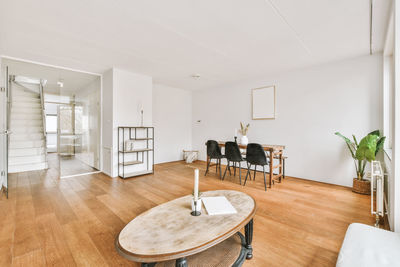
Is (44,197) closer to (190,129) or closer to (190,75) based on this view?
(190,75)

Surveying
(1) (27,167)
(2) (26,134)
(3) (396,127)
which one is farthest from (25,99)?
(3) (396,127)

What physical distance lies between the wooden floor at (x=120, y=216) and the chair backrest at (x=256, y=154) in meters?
0.52

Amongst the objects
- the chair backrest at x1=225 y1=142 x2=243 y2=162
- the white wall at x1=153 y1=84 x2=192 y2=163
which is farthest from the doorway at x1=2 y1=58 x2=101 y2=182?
the chair backrest at x1=225 y1=142 x2=243 y2=162

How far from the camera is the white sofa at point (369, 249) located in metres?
1.01

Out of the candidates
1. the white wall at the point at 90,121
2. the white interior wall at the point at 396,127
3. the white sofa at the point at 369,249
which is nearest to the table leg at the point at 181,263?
the white sofa at the point at 369,249

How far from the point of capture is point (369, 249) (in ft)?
3.67

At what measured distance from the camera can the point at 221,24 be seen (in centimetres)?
243

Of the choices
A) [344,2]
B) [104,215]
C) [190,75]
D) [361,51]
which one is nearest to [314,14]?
[344,2]

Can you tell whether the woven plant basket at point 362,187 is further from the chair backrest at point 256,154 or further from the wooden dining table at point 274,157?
the chair backrest at point 256,154

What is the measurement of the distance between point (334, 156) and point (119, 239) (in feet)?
13.9

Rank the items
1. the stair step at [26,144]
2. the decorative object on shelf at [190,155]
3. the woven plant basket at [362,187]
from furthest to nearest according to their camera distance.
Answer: the decorative object on shelf at [190,155], the stair step at [26,144], the woven plant basket at [362,187]

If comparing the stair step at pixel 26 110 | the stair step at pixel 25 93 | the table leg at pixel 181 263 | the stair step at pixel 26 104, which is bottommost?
the table leg at pixel 181 263

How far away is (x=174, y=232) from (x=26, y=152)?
558 cm

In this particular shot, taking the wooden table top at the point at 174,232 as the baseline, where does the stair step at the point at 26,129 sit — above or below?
above
